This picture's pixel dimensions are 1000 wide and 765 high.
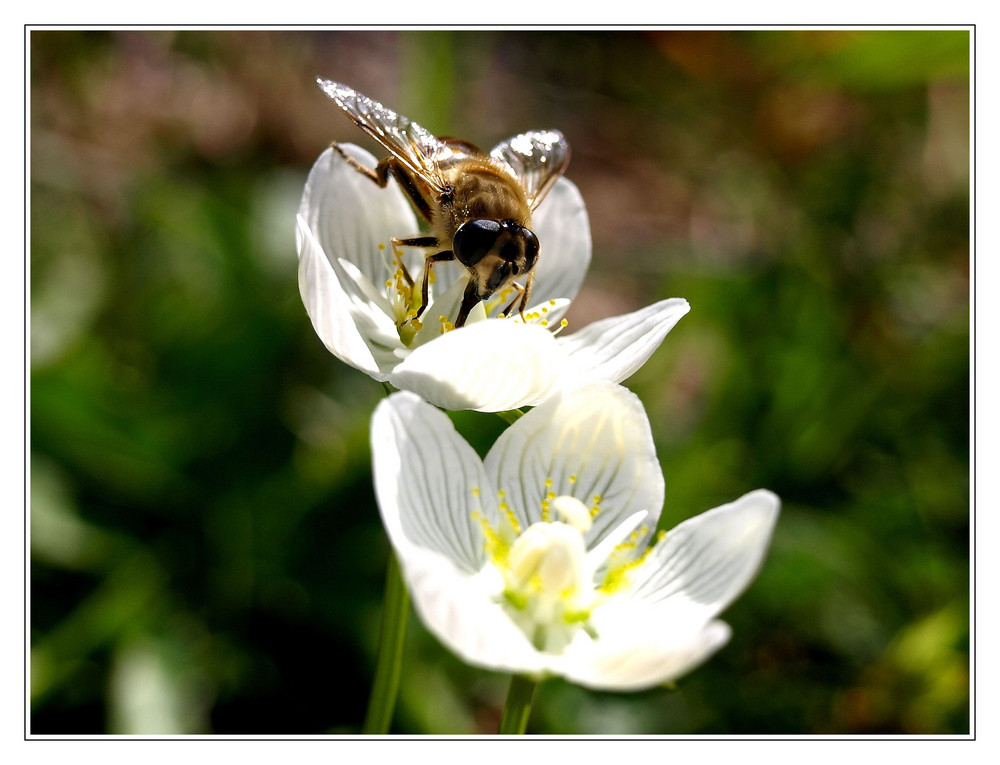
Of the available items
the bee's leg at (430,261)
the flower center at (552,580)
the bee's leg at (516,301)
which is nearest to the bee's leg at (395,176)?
the bee's leg at (430,261)

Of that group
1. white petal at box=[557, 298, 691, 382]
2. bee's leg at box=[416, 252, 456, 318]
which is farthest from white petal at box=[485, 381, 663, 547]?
bee's leg at box=[416, 252, 456, 318]

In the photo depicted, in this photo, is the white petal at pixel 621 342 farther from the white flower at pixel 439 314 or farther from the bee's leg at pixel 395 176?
the bee's leg at pixel 395 176

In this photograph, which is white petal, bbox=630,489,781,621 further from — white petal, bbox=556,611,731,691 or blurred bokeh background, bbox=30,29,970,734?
blurred bokeh background, bbox=30,29,970,734

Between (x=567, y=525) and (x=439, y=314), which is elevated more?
(x=439, y=314)

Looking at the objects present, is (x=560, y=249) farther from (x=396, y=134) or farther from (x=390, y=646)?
(x=390, y=646)

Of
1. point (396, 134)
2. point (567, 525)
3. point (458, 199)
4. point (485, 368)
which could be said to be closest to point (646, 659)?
point (567, 525)

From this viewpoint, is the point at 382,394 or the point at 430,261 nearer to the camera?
the point at 430,261
